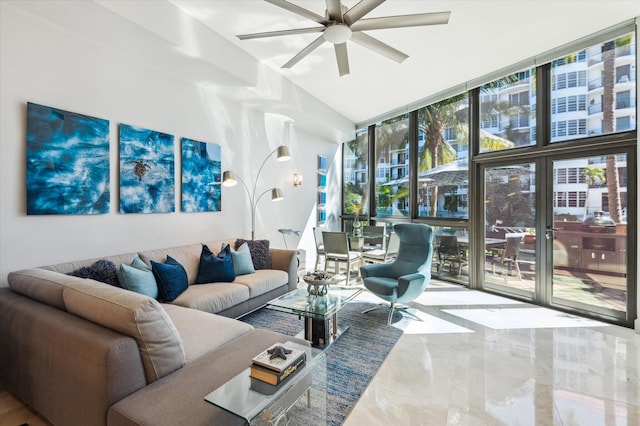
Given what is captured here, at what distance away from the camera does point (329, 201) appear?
6.71 metres

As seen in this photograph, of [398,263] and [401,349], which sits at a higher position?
[398,263]

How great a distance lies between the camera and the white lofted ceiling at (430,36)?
9.10 feet

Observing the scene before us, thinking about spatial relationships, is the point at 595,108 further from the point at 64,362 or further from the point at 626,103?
the point at 64,362

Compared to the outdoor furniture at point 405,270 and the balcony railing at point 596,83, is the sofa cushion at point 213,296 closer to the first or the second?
the outdoor furniture at point 405,270

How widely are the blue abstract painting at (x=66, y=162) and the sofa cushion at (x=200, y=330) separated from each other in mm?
1320

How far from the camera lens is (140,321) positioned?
1.44 m

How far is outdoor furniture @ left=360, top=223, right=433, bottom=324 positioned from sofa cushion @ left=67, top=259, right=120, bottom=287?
99.5 inches

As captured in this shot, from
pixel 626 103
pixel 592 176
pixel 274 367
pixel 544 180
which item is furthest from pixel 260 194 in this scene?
pixel 626 103

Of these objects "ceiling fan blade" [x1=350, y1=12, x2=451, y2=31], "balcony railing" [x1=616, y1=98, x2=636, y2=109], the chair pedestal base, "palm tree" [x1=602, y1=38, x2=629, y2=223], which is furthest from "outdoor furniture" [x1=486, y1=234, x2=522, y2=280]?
"ceiling fan blade" [x1=350, y1=12, x2=451, y2=31]

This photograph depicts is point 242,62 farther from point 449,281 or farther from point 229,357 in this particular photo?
point 449,281

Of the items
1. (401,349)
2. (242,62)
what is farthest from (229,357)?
(242,62)

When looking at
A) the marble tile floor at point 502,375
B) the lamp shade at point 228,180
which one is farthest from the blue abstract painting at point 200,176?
the marble tile floor at point 502,375

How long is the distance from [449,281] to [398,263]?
162 cm

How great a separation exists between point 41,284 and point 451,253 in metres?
5.00
